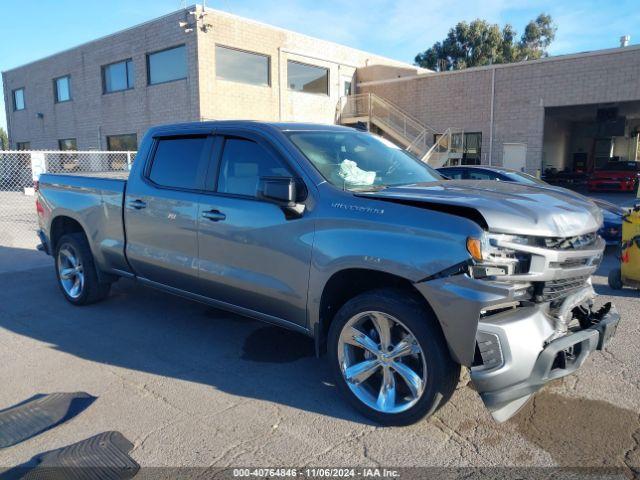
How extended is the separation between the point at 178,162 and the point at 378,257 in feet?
8.04

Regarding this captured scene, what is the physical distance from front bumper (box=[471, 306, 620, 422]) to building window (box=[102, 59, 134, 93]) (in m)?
24.3

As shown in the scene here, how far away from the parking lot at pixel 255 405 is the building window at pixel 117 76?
20.9 meters

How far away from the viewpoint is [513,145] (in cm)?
2095

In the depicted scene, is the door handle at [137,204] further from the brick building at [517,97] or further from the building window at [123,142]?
the building window at [123,142]

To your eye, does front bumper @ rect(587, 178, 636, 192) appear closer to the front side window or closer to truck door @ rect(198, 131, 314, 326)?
the front side window

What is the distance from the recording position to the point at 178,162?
4758 mm

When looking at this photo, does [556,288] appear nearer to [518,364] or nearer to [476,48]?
[518,364]

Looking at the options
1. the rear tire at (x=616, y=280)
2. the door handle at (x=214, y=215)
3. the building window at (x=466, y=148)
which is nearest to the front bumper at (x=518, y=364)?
the door handle at (x=214, y=215)

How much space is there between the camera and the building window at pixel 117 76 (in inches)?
937

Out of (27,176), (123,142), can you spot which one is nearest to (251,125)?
(27,176)

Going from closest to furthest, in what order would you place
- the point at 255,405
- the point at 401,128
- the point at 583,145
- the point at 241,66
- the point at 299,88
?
the point at 255,405 → the point at 241,66 → the point at 299,88 → the point at 401,128 → the point at 583,145

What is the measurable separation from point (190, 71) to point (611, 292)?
18096 millimetres

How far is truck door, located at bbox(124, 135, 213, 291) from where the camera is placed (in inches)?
175

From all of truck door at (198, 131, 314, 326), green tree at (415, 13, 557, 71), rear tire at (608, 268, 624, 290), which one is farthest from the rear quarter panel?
green tree at (415, 13, 557, 71)
